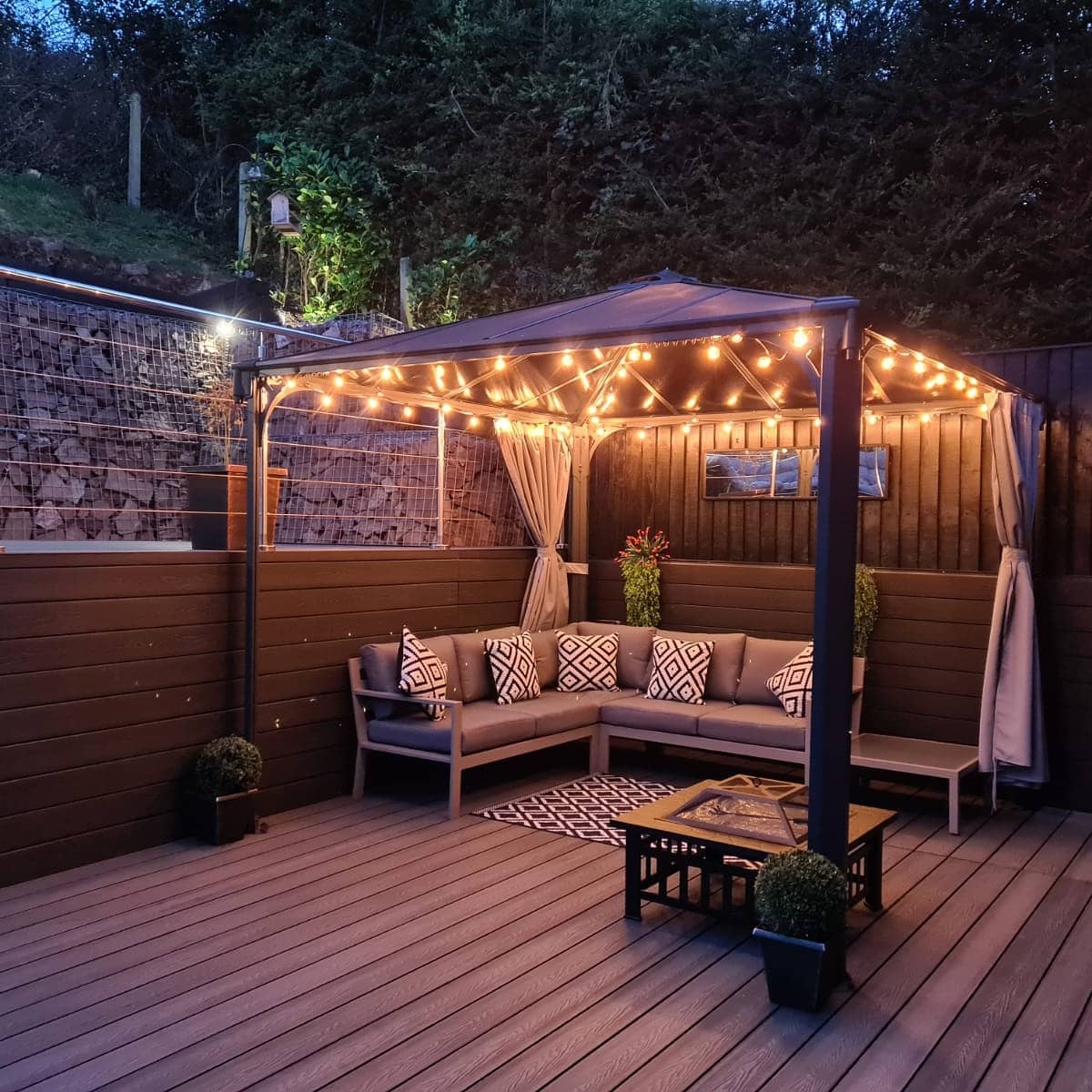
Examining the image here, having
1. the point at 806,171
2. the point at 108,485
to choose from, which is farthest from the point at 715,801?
the point at 806,171

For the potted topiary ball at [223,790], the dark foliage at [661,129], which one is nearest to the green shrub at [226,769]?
the potted topiary ball at [223,790]

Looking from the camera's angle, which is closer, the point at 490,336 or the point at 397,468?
the point at 490,336

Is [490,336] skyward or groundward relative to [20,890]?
skyward

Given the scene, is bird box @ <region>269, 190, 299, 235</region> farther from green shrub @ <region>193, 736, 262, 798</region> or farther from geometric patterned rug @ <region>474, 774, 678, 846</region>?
green shrub @ <region>193, 736, 262, 798</region>

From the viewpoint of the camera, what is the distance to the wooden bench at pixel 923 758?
5418 mm

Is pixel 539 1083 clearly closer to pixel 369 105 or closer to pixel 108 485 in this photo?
pixel 108 485

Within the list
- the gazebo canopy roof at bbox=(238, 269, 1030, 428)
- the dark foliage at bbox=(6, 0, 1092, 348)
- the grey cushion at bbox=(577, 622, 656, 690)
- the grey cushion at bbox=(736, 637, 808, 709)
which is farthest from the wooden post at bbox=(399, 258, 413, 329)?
the grey cushion at bbox=(736, 637, 808, 709)

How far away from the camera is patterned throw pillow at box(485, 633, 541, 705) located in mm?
6406

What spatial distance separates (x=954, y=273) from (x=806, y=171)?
202 cm

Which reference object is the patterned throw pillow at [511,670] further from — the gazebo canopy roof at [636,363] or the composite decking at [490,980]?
the gazebo canopy roof at [636,363]

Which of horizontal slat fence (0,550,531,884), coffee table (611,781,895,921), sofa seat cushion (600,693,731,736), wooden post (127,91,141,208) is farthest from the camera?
wooden post (127,91,141,208)

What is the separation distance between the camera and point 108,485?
26.2ft

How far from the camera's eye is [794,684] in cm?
625

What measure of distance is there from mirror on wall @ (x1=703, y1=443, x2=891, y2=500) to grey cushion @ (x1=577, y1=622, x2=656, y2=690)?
1.23 metres
